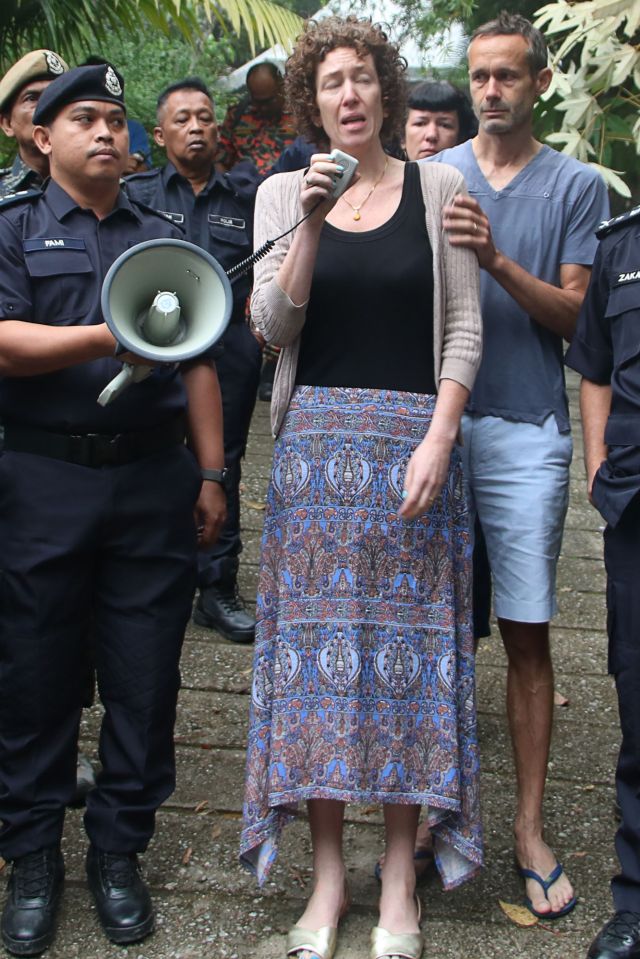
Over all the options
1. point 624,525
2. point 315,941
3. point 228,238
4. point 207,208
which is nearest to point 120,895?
point 315,941

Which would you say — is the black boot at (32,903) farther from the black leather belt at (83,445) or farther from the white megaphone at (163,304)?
the white megaphone at (163,304)

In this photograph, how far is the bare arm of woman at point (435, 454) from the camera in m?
2.87

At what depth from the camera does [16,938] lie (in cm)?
301

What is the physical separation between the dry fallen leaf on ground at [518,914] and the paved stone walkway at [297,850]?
0.07 feet

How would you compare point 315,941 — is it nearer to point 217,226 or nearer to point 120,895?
point 120,895

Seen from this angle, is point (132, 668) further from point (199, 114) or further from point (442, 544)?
point (199, 114)

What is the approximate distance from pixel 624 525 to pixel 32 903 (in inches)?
68.5

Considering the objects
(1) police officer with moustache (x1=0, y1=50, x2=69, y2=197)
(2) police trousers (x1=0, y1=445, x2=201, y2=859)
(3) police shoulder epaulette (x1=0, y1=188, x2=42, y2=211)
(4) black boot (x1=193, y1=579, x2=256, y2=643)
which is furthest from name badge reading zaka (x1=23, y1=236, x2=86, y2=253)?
(4) black boot (x1=193, y1=579, x2=256, y2=643)

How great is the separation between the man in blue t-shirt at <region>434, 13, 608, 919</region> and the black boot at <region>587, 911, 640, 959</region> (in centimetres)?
30

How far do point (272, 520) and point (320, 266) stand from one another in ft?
2.09

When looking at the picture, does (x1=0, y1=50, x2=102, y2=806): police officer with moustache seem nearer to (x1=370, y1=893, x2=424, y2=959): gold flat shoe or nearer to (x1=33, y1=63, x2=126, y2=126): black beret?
(x1=33, y1=63, x2=126, y2=126): black beret

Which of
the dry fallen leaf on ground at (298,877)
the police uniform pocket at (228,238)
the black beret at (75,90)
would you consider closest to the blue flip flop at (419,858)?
the dry fallen leaf on ground at (298,877)

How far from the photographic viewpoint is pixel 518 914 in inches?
127

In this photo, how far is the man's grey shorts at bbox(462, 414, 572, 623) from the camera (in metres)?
3.31
